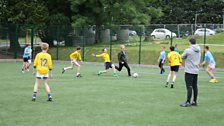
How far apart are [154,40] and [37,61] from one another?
25396 millimetres

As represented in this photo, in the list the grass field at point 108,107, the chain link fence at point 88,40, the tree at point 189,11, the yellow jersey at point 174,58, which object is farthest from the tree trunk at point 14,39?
the tree at point 189,11

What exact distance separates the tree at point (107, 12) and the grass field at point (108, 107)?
2110 centimetres

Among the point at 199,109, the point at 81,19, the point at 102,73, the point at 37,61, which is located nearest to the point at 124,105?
the point at 199,109

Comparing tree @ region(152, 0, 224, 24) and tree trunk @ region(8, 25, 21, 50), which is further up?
tree @ region(152, 0, 224, 24)

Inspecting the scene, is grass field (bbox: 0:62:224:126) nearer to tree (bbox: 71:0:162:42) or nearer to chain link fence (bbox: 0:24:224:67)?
chain link fence (bbox: 0:24:224:67)

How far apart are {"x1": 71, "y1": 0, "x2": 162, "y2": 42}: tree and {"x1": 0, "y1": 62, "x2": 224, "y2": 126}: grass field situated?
831 inches

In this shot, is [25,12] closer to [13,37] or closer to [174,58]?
[13,37]

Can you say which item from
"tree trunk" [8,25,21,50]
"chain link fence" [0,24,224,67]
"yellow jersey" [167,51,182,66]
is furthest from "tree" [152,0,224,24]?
"yellow jersey" [167,51,182,66]

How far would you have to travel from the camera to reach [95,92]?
14594mm

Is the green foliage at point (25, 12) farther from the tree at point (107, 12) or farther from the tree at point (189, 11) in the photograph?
the tree at point (189, 11)

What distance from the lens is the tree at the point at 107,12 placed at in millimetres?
37656

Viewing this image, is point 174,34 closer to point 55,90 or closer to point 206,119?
point 55,90

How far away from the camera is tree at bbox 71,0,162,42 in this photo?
Result: 37.7m

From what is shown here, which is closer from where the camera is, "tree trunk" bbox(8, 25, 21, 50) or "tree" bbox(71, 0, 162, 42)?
"tree trunk" bbox(8, 25, 21, 50)
